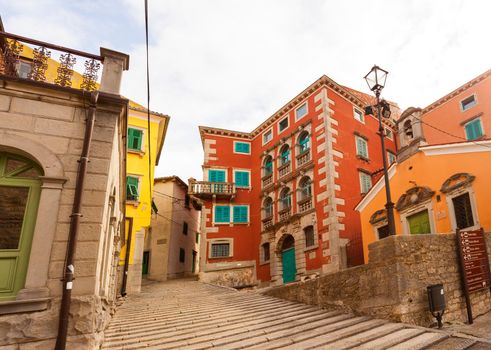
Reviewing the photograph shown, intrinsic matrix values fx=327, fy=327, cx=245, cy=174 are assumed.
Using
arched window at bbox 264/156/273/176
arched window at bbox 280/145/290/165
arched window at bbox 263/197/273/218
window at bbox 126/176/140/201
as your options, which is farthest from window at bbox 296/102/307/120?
window at bbox 126/176/140/201

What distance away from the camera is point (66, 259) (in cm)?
500

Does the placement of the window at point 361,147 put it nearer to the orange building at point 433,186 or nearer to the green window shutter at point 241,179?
the orange building at point 433,186

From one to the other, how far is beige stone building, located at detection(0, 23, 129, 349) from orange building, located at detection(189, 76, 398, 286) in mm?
13955

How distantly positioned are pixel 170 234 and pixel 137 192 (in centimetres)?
1039

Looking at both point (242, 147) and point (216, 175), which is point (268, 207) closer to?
point (216, 175)

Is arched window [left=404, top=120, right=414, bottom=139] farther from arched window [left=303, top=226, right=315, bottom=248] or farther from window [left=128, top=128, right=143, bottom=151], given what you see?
window [left=128, top=128, right=143, bottom=151]

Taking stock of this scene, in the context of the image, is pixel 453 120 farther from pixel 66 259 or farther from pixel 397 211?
pixel 66 259

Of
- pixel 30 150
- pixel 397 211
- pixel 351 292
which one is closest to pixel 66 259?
pixel 30 150

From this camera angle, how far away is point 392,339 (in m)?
6.51

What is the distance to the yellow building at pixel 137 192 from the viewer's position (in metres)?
16.0

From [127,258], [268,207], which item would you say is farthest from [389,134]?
[127,258]

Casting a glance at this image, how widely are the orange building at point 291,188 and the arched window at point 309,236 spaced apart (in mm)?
59

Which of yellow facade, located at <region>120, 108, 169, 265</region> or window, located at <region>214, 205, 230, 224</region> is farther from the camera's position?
window, located at <region>214, 205, 230, 224</region>

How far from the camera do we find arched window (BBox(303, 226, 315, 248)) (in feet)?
61.9
